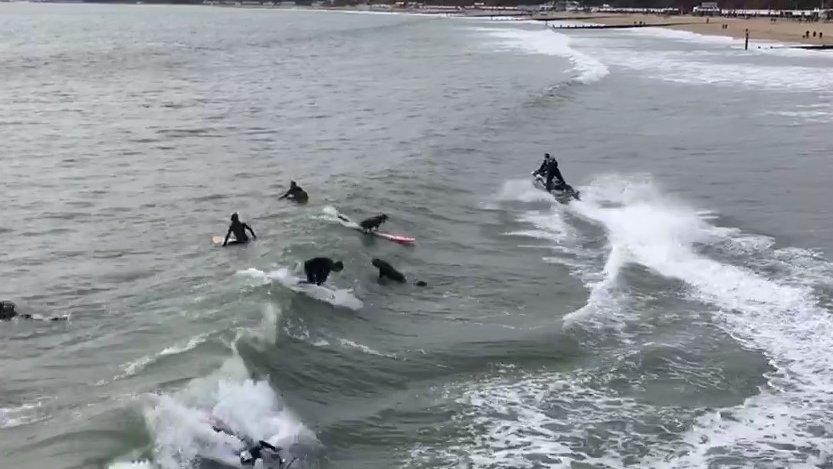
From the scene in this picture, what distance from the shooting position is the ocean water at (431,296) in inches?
477

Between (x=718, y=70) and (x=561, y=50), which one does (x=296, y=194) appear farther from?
(x=561, y=50)

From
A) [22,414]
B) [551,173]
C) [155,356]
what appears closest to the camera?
[22,414]

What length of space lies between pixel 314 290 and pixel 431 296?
100 inches

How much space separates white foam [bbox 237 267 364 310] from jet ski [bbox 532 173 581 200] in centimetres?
1119

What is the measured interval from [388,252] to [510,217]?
5.14 m

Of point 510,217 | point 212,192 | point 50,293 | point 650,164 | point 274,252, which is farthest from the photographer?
point 650,164

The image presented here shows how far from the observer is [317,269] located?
18031 mm

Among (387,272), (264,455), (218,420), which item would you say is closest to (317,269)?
(387,272)

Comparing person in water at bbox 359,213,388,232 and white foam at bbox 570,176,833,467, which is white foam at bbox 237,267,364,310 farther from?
white foam at bbox 570,176,833,467

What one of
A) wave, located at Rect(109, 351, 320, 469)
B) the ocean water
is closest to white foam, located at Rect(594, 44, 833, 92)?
the ocean water

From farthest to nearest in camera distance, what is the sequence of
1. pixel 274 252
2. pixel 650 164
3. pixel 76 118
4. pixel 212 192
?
pixel 76 118, pixel 650 164, pixel 212 192, pixel 274 252

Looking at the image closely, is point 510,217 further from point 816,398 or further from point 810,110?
point 810,110

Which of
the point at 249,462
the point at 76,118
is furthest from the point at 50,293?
the point at 76,118

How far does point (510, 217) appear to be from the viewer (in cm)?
2531
